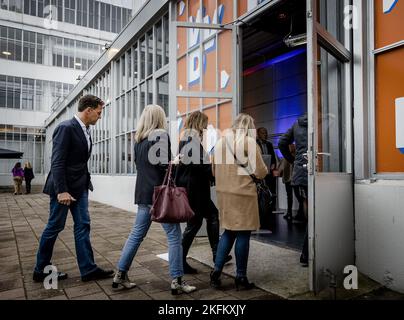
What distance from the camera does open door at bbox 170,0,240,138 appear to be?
5.12 meters

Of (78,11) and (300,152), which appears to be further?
(78,11)

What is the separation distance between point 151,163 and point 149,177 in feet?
0.41

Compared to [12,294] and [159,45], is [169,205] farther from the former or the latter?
[159,45]

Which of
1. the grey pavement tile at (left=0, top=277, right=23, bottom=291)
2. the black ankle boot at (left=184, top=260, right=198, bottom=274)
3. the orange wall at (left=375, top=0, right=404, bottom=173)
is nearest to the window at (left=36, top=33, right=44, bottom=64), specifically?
the grey pavement tile at (left=0, top=277, right=23, bottom=291)

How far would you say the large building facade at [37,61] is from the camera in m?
24.7

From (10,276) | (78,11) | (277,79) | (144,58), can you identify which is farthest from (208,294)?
(78,11)

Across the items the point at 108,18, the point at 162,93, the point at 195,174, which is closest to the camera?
the point at 195,174

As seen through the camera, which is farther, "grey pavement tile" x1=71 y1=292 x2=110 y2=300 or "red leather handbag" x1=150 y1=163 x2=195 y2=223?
"grey pavement tile" x1=71 y1=292 x2=110 y2=300

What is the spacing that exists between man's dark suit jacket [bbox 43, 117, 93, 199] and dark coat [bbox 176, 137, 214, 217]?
949mm

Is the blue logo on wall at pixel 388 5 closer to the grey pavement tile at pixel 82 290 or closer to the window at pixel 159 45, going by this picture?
the grey pavement tile at pixel 82 290

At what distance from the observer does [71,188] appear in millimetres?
3213

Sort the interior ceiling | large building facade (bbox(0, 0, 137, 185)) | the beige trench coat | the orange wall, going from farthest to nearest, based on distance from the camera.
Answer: large building facade (bbox(0, 0, 137, 185))
the interior ceiling
the orange wall
the beige trench coat

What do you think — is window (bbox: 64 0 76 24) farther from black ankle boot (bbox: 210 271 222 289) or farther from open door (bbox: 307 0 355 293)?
black ankle boot (bbox: 210 271 222 289)

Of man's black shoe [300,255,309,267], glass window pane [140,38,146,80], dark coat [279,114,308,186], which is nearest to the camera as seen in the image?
man's black shoe [300,255,309,267]
